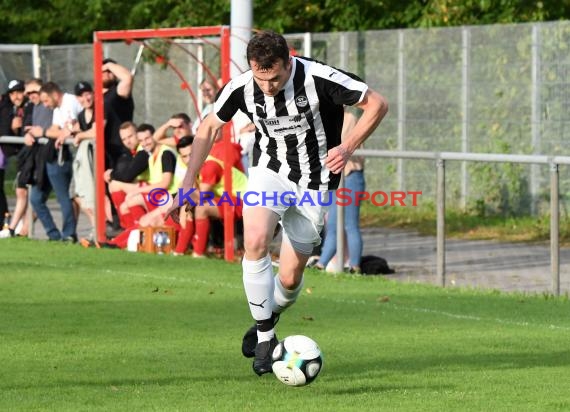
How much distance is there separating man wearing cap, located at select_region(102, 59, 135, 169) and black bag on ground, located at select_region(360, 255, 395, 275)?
13.6 feet

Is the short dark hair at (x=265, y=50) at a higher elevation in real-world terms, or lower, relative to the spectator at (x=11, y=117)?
higher

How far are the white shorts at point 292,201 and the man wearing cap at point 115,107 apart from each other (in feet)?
32.0

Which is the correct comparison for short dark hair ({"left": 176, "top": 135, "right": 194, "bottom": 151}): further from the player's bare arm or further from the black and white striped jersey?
the player's bare arm

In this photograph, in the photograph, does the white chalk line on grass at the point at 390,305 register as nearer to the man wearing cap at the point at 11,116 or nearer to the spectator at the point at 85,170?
the spectator at the point at 85,170

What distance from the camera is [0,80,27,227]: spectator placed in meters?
20.3

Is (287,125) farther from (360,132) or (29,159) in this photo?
(29,159)

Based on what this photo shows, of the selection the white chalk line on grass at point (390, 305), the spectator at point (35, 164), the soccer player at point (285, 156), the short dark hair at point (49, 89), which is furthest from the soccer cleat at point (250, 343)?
the short dark hair at point (49, 89)

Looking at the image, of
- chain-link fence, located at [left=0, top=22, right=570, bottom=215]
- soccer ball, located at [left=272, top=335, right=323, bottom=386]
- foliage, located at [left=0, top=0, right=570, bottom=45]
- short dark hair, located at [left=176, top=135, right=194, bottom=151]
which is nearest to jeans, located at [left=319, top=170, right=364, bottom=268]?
short dark hair, located at [left=176, top=135, right=194, bottom=151]

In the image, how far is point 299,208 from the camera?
973cm

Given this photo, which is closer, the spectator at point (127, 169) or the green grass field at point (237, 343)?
the green grass field at point (237, 343)

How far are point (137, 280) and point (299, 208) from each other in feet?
18.3

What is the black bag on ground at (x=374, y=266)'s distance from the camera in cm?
1642

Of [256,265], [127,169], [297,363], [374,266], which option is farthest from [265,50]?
[127,169]

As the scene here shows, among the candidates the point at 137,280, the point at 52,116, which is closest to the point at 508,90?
the point at 52,116
